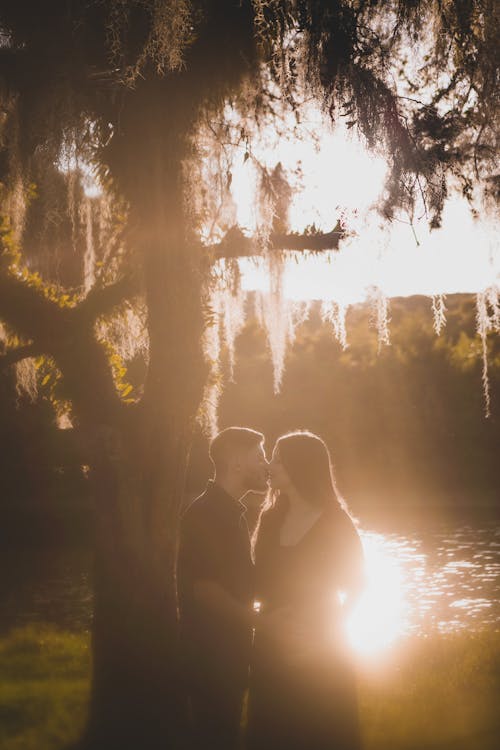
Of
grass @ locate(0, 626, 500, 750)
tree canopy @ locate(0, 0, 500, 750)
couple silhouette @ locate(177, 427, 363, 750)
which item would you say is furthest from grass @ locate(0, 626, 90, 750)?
couple silhouette @ locate(177, 427, 363, 750)

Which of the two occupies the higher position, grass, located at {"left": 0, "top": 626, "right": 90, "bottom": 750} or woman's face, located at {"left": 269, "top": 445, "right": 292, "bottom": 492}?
woman's face, located at {"left": 269, "top": 445, "right": 292, "bottom": 492}

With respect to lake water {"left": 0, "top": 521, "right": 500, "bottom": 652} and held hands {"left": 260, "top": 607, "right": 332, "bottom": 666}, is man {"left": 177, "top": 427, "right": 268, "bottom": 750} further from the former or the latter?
lake water {"left": 0, "top": 521, "right": 500, "bottom": 652}

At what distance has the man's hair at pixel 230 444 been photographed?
12.8 feet

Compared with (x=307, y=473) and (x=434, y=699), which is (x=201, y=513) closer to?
(x=307, y=473)

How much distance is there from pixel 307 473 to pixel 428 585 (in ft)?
37.1

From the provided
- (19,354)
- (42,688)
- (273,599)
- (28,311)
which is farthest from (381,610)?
(273,599)

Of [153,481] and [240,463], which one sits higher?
[240,463]

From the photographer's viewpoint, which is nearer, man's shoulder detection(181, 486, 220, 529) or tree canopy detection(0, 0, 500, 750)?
man's shoulder detection(181, 486, 220, 529)

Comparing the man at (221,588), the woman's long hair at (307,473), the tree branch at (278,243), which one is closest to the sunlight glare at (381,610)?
the tree branch at (278,243)

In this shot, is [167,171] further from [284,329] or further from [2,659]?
[2,659]

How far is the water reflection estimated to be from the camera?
441 inches

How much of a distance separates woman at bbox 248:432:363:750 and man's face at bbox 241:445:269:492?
206mm

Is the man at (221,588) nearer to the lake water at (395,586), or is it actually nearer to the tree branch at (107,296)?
the tree branch at (107,296)

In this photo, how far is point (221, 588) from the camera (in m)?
3.70
